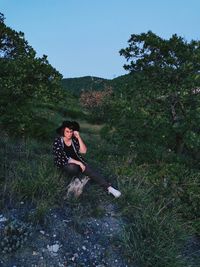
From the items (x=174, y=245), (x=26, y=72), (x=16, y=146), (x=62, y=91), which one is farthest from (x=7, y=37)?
(x=174, y=245)

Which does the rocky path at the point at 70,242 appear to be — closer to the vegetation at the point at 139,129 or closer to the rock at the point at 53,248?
the rock at the point at 53,248

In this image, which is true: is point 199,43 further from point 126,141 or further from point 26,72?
point 26,72

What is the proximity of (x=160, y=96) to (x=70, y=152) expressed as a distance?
2700 mm

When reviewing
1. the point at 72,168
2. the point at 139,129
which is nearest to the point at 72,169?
the point at 72,168

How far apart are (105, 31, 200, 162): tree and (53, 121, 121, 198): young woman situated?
164cm

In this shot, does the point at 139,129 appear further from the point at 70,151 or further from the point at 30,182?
the point at 30,182

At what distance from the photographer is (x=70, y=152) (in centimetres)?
832

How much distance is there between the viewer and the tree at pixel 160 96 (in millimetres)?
9328

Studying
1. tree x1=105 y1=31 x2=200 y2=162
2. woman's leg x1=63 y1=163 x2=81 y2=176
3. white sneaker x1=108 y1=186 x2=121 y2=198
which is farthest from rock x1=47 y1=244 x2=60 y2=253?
tree x1=105 y1=31 x2=200 y2=162

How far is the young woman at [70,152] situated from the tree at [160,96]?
1636 millimetres

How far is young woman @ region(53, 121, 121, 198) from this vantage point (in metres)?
8.14

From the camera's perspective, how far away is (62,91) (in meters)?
9.80

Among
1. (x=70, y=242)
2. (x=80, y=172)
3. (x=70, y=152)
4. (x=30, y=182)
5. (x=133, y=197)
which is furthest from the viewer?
(x=133, y=197)

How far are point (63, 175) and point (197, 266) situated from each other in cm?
317
